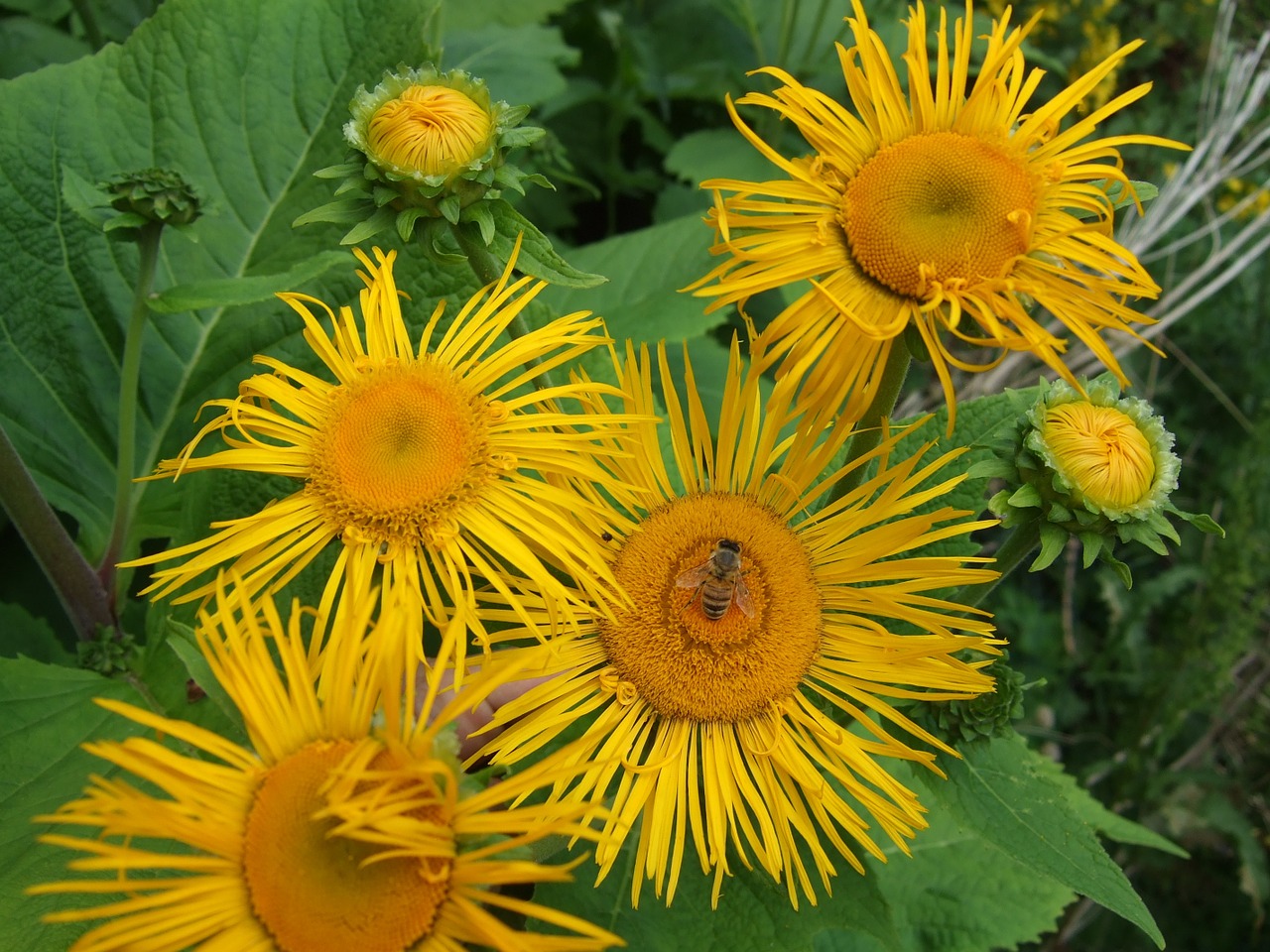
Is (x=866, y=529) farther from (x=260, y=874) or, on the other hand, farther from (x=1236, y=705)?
(x=1236, y=705)

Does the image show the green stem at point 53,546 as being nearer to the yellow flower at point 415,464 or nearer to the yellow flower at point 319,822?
the yellow flower at point 415,464

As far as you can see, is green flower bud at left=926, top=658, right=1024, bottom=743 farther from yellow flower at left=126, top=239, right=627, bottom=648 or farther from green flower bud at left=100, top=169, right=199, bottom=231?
green flower bud at left=100, top=169, right=199, bottom=231

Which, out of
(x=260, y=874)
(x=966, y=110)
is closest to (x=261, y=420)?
(x=260, y=874)

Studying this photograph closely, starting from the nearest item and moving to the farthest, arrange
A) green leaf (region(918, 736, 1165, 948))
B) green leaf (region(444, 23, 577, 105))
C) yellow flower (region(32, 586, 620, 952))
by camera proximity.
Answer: yellow flower (region(32, 586, 620, 952)) → green leaf (region(918, 736, 1165, 948)) → green leaf (region(444, 23, 577, 105))

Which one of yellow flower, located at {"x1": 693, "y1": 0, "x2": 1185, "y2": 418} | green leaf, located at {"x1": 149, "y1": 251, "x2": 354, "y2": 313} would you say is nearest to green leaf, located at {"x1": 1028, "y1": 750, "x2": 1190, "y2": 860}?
yellow flower, located at {"x1": 693, "y1": 0, "x2": 1185, "y2": 418}

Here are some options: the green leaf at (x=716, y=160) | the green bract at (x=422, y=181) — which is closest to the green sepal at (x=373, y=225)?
the green bract at (x=422, y=181)

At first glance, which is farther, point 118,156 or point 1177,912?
point 1177,912
